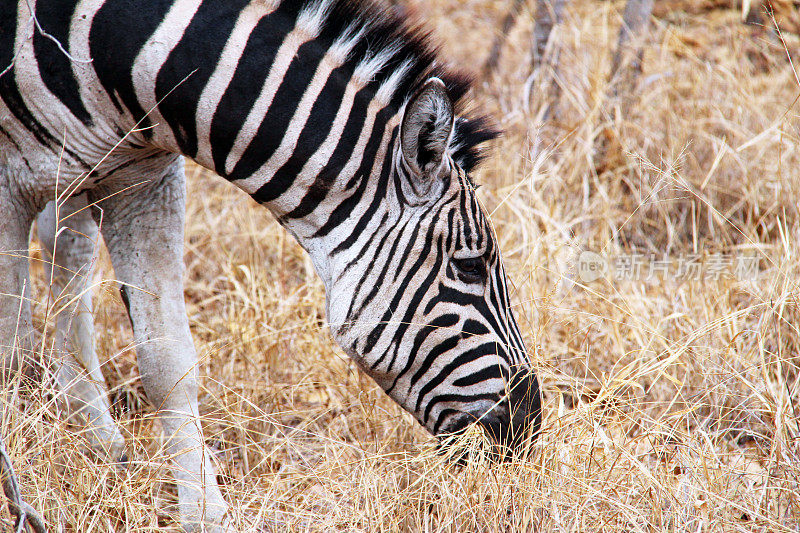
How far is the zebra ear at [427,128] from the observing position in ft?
7.17

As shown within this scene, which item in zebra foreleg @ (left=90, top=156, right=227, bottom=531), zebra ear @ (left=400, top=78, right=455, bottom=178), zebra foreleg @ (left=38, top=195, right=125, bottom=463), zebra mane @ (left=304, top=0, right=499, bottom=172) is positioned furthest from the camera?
zebra foreleg @ (left=38, top=195, right=125, bottom=463)

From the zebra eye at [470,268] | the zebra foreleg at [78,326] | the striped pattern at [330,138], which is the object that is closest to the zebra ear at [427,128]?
the striped pattern at [330,138]

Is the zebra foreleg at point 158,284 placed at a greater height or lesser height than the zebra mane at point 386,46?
lesser

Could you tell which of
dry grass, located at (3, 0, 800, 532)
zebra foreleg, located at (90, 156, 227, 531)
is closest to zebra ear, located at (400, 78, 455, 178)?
dry grass, located at (3, 0, 800, 532)

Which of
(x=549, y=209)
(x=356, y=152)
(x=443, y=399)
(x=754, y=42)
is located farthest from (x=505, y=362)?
(x=754, y=42)

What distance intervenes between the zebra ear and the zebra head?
2 centimetres

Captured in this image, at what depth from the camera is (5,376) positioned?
8.27 ft

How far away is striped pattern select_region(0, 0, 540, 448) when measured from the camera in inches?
89.8

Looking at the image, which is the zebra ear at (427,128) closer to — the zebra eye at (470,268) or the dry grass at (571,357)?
the zebra eye at (470,268)

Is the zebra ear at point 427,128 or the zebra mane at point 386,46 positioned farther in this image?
the zebra mane at point 386,46

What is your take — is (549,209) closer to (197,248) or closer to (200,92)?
(197,248)

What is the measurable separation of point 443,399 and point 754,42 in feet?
16.8

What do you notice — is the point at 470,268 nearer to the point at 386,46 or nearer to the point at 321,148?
the point at 321,148

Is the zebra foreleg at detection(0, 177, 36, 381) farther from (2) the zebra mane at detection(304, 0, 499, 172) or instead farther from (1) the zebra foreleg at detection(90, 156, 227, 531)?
(2) the zebra mane at detection(304, 0, 499, 172)
